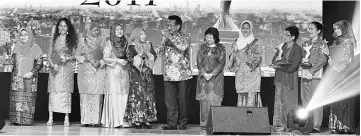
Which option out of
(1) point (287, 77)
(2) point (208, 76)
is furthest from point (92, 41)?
(1) point (287, 77)

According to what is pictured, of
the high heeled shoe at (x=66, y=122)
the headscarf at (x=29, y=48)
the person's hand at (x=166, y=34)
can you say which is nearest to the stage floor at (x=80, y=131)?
the high heeled shoe at (x=66, y=122)

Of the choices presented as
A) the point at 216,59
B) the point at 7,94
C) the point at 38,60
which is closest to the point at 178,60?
the point at 216,59

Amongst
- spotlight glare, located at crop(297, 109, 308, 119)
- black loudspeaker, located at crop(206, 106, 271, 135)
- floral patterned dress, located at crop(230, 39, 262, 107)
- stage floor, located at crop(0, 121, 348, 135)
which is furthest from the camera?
floral patterned dress, located at crop(230, 39, 262, 107)

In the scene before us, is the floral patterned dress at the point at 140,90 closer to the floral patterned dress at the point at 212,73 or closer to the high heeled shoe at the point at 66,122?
the floral patterned dress at the point at 212,73

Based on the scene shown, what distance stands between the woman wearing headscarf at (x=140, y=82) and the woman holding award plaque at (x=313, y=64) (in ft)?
5.83

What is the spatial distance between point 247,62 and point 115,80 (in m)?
1.55

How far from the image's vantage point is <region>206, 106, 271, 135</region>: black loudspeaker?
23.4 feet

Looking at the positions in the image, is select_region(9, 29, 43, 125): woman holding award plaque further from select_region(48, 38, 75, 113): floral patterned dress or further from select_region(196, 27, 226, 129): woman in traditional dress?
select_region(196, 27, 226, 129): woman in traditional dress

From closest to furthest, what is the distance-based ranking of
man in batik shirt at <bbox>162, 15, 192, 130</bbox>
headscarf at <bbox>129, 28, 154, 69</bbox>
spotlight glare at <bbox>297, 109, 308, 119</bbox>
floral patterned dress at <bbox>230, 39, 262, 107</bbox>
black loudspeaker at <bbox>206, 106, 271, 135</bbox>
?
black loudspeaker at <bbox>206, 106, 271, 135</bbox> → spotlight glare at <bbox>297, 109, 308, 119</bbox> → man in batik shirt at <bbox>162, 15, 192, 130</bbox> → headscarf at <bbox>129, 28, 154, 69</bbox> → floral patterned dress at <bbox>230, 39, 262, 107</bbox>

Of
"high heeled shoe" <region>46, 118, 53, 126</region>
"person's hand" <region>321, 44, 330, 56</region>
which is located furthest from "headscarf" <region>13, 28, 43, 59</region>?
"person's hand" <region>321, 44, 330, 56</region>

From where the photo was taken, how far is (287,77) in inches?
332

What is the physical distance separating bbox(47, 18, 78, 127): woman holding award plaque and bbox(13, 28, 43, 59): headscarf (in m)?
0.17

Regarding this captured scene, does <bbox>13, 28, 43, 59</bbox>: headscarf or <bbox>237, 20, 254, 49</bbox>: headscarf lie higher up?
<bbox>237, 20, 254, 49</bbox>: headscarf

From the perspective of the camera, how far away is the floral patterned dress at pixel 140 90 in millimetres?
8289
